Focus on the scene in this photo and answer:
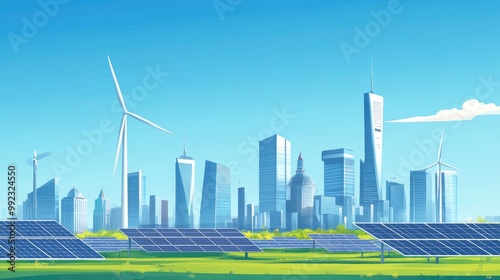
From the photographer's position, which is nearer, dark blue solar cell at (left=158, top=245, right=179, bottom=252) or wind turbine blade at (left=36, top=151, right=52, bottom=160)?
dark blue solar cell at (left=158, top=245, right=179, bottom=252)

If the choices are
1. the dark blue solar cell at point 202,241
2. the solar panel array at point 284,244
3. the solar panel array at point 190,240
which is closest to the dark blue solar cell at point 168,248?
the solar panel array at point 190,240

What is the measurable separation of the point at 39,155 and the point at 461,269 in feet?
282

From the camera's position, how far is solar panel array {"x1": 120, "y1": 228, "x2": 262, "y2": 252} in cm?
8850

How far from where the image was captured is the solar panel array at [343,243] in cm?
10294

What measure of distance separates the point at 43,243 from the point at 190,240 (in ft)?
65.5

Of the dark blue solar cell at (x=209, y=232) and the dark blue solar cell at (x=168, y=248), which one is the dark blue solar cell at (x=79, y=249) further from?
the dark blue solar cell at (x=209, y=232)

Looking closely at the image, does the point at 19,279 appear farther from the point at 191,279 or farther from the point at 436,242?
the point at 436,242

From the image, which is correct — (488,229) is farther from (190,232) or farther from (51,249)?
(51,249)

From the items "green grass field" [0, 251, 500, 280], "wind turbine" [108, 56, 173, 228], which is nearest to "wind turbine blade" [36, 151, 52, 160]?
"wind turbine" [108, 56, 173, 228]

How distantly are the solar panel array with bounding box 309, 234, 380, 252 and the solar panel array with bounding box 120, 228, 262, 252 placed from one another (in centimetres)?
1562

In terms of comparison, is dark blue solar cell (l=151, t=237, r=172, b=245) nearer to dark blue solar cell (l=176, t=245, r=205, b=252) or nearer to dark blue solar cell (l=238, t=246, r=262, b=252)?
dark blue solar cell (l=176, t=245, r=205, b=252)

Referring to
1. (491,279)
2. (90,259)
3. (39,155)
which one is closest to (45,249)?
(90,259)

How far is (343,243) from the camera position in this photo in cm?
10606

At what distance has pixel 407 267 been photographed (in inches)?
2778
